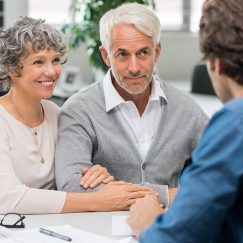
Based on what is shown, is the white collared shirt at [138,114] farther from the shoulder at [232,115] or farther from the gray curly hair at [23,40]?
the shoulder at [232,115]

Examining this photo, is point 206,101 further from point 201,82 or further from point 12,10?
point 12,10

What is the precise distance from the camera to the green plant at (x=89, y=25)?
437 centimetres

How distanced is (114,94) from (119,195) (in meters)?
0.48

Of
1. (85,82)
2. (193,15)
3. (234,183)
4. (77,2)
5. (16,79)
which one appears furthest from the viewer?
(193,15)

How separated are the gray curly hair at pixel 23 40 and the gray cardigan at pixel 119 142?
275mm

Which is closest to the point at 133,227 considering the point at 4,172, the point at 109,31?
the point at 4,172

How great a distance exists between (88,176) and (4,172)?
11.8 inches

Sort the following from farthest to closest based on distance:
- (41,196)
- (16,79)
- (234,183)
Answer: (16,79)
(41,196)
(234,183)

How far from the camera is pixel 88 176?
2059 millimetres

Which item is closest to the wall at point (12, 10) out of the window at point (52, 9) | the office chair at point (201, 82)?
the window at point (52, 9)

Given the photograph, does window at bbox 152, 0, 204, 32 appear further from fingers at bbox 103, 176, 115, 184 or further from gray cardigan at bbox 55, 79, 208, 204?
fingers at bbox 103, 176, 115, 184

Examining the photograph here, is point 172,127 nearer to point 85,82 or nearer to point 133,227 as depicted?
point 133,227

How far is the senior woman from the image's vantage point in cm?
195

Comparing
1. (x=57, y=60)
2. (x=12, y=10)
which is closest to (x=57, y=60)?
(x=57, y=60)
